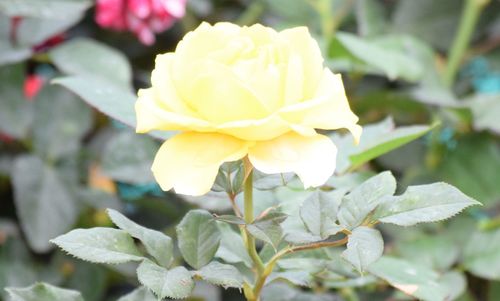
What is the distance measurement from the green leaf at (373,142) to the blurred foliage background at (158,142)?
167 millimetres

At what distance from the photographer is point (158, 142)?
0.97 metres

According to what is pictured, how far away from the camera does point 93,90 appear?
0.65 metres

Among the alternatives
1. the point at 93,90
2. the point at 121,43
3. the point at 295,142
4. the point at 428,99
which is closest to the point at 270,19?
the point at 121,43

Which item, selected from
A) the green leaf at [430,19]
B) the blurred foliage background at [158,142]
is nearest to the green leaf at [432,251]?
the blurred foliage background at [158,142]

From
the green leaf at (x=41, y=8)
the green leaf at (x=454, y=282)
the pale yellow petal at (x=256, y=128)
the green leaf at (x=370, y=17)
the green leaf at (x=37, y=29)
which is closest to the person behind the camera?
the pale yellow petal at (x=256, y=128)

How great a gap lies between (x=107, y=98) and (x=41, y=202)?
349 mm

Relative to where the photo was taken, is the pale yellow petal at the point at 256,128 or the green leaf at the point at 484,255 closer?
the pale yellow petal at the point at 256,128

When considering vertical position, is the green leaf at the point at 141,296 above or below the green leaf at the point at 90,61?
above

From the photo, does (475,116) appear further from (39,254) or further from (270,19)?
(39,254)

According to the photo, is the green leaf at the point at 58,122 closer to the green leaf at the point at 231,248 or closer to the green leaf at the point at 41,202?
the green leaf at the point at 41,202

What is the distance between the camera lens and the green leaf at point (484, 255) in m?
0.84

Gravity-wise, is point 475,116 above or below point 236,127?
below

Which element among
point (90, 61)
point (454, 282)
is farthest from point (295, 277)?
point (90, 61)

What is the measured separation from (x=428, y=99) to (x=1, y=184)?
498 millimetres
